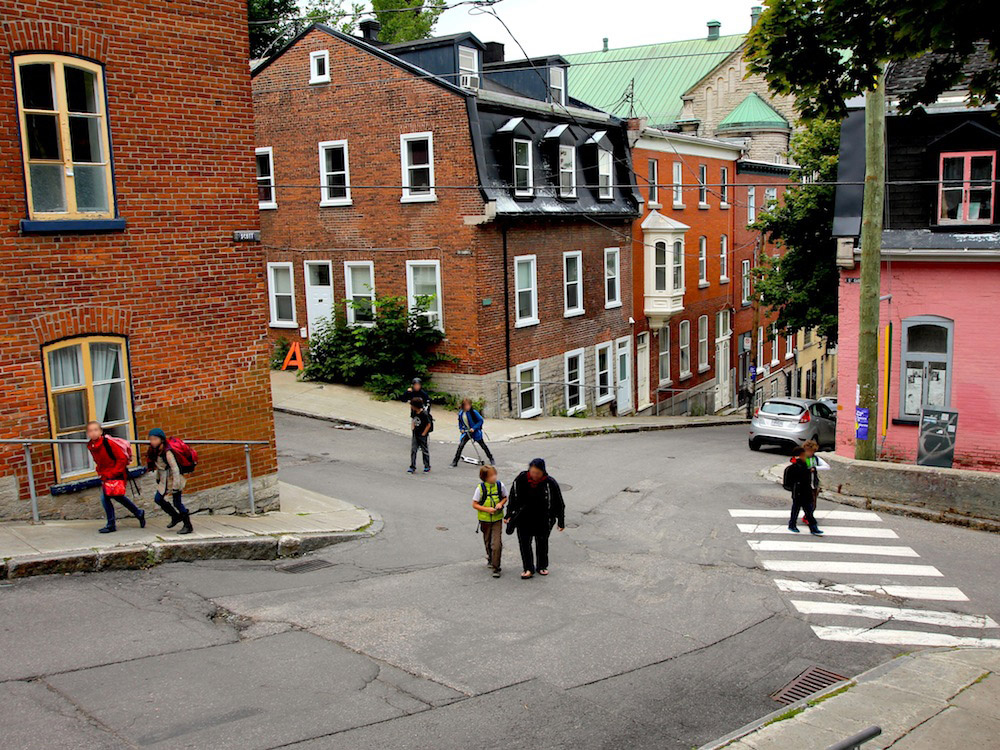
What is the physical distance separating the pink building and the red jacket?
45.9 feet

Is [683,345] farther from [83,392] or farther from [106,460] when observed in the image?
[106,460]

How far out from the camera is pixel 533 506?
11.3 meters

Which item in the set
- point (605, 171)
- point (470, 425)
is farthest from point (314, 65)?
point (470, 425)

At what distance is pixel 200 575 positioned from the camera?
10.8 meters

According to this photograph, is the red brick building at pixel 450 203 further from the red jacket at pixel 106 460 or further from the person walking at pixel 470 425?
the red jacket at pixel 106 460

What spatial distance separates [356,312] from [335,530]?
14854mm

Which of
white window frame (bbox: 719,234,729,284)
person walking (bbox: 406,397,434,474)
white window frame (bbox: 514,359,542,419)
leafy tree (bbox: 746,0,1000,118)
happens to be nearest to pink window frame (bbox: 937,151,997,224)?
leafy tree (bbox: 746,0,1000,118)

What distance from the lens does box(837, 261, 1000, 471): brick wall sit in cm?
1802

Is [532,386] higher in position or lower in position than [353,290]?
lower

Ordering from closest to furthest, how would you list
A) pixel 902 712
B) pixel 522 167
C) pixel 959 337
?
1. pixel 902 712
2. pixel 959 337
3. pixel 522 167

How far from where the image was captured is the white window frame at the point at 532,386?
27078mm

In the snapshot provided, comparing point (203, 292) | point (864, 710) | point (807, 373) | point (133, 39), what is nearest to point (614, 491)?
point (203, 292)

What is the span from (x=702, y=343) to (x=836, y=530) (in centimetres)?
2484

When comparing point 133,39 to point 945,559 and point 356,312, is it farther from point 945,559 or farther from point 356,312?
point 356,312
